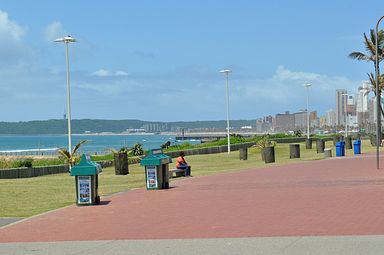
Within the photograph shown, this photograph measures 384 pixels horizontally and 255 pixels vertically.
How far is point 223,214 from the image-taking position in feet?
42.7

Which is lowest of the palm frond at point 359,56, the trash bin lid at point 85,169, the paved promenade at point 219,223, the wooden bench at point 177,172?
the paved promenade at point 219,223

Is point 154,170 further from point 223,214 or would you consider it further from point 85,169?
point 223,214

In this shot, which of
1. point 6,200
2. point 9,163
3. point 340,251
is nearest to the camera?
point 340,251

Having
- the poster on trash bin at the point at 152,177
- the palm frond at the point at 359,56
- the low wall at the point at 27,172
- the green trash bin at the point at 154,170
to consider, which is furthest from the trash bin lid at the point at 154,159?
the palm frond at the point at 359,56

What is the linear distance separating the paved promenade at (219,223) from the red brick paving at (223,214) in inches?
0.6

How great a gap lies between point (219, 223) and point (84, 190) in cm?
469

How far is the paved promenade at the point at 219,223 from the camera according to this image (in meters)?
9.53

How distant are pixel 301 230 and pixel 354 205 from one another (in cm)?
338

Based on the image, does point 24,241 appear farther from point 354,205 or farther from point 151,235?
point 354,205

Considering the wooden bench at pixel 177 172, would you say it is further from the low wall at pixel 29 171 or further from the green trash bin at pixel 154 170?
the low wall at pixel 29 171

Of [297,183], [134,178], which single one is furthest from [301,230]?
[134,178]

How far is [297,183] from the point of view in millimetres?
19656

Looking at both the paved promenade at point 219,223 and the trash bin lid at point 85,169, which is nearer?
the paved promenade at point 219,223

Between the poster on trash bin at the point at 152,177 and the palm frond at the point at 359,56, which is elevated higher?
the palm frond at the point at 359,56
